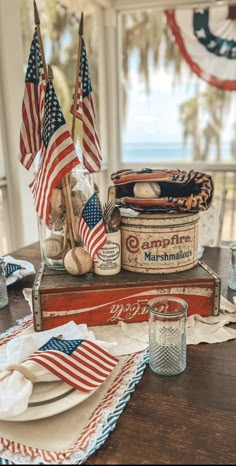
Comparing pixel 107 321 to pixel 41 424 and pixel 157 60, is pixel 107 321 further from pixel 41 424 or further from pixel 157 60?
pixel 157 60

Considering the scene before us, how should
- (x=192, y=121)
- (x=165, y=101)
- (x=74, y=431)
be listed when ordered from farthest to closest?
1. (x=192, y=121)
2. (x=165, y=101)
3. (x=74, y=431)

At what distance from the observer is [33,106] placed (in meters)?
1.12

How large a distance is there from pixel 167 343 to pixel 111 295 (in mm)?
233

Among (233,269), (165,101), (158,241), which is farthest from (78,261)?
(165,101)

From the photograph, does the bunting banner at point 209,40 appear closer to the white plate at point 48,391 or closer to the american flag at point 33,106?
the american flag at point 33,106

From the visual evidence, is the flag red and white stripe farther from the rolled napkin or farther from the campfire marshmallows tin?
the rolled napkin

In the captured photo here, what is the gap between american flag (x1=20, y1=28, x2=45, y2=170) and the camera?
1.08 metres

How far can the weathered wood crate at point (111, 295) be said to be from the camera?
962 mm

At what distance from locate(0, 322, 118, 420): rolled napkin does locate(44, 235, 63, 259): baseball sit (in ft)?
0.95

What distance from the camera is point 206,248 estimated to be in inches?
69.5

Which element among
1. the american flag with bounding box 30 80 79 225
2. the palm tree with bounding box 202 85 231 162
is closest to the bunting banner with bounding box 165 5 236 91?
the palm tree with bounding box 202 85 231 162

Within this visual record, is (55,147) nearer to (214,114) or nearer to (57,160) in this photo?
(57,160)

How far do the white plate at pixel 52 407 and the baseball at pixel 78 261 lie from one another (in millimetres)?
378

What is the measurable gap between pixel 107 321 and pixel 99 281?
0.37 ft
